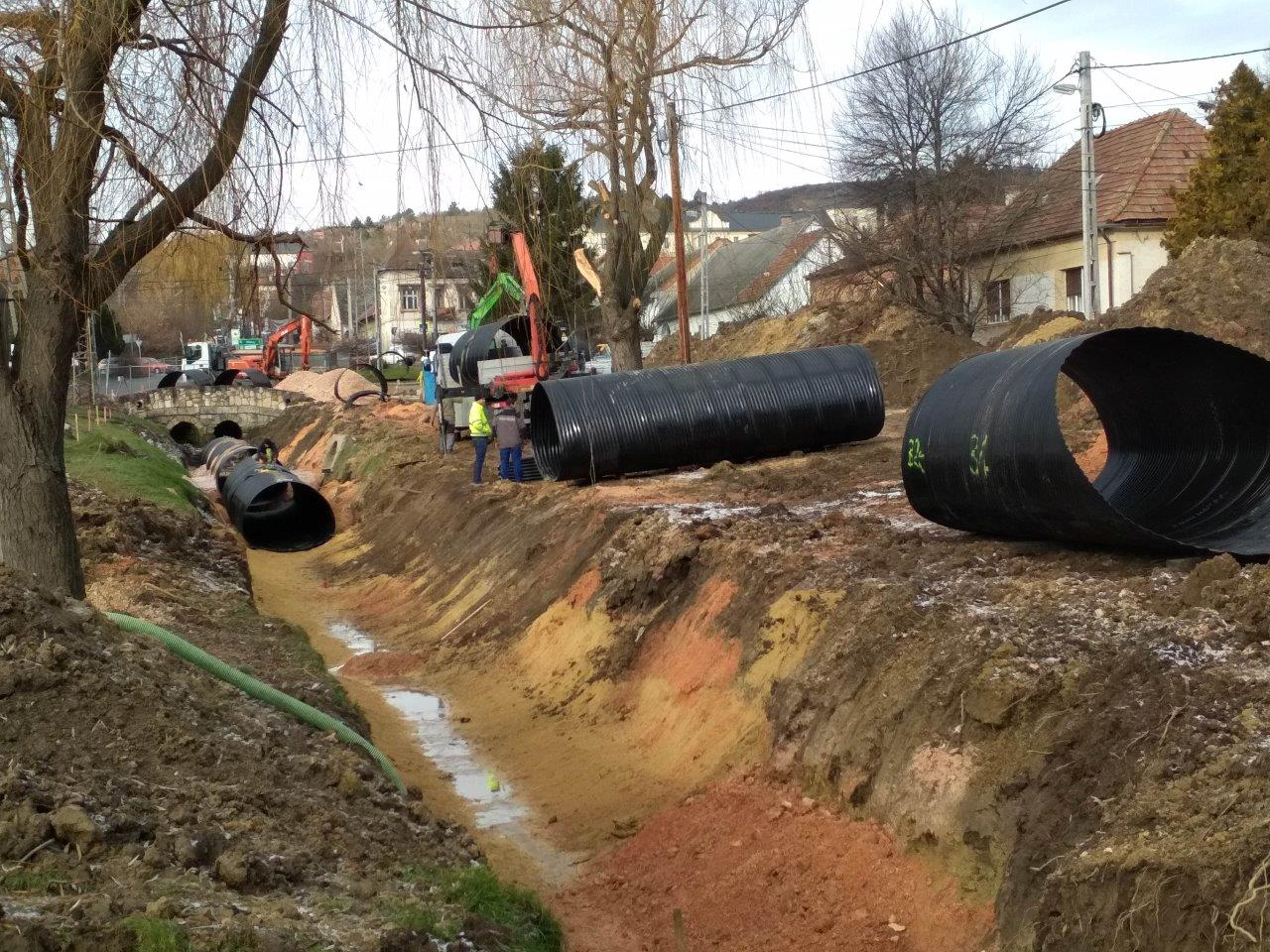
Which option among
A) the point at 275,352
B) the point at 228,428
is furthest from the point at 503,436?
the point at 275,352

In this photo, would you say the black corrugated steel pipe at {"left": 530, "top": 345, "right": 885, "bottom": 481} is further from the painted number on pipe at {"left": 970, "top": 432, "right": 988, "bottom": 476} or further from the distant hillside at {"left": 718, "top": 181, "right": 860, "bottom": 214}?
the distant hillside at {"left": 718, "top": 181, "right": 860, "bottom": 214}

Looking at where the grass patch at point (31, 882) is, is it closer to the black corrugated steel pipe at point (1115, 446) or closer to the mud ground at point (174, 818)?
the mud ground at point (174, 818)

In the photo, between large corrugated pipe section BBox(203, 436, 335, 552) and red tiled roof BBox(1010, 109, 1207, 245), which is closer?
large corrugated pipe section BBox(203, 436, 335, 552)

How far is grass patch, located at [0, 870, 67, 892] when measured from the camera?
472 centimetres

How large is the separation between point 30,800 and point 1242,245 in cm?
1931

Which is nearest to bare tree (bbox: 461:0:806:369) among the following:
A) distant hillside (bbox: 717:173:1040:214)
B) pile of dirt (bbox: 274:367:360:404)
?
distant hillside (bbox: 717:173:1040:214)

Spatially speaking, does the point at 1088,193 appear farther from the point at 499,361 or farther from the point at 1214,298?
the point at 499,361

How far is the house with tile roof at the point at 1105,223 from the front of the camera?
30516 millimetres

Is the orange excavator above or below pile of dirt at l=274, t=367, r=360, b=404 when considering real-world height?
above

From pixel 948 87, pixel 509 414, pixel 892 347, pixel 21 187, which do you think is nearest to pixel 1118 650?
pixel 21 187

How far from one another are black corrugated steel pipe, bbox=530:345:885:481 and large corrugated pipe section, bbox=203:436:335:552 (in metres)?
6.98

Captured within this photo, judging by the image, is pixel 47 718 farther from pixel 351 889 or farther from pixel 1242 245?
pixel 1242 245

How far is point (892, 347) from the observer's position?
28.5 meters

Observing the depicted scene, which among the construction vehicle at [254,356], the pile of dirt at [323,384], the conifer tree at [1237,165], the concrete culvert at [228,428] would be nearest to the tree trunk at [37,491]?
the conifer tree at [1237,165]
